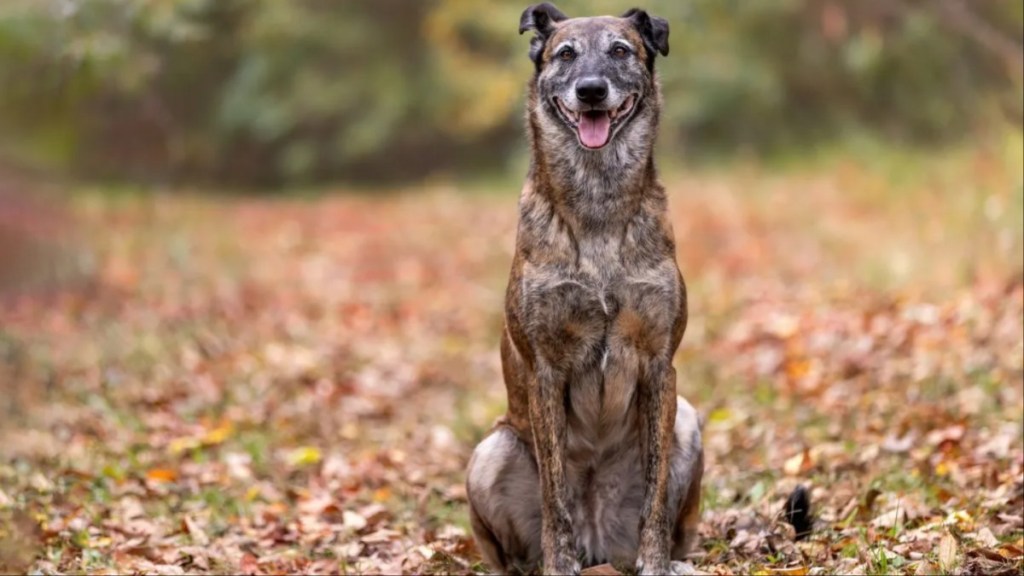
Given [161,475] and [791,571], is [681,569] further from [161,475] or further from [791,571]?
[161,475]

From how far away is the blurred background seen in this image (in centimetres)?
584

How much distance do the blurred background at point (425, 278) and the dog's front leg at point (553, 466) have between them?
623mm

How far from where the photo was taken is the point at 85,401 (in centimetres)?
827

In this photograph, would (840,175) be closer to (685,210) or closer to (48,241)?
(685,210)

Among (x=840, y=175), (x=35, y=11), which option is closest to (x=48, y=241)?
(x=35, y=11)

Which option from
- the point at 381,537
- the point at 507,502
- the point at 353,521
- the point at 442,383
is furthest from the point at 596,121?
the point at 442,383

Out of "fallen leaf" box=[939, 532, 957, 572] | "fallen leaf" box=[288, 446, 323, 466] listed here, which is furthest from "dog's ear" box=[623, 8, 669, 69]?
"fallen leaf" box=[288, 446, 323, 466]

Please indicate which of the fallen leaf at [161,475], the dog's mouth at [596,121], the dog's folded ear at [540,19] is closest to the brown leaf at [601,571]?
the dog's mouth at [596,121]

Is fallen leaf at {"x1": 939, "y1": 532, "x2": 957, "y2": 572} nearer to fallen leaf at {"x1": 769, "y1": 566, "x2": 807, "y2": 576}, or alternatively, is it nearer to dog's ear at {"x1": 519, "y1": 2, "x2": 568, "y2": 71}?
fallen leaf at {"x1": 769, "y1": 566, "x2": 807, "y2": 576}

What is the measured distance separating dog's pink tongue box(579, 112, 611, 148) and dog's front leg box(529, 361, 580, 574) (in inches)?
34.5

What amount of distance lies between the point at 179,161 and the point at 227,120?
1.39 m

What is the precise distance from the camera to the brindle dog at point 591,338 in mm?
4746

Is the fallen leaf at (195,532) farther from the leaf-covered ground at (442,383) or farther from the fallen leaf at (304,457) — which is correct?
the fallen leaf at (304,457)

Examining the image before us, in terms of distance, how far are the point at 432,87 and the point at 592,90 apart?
1712cm
